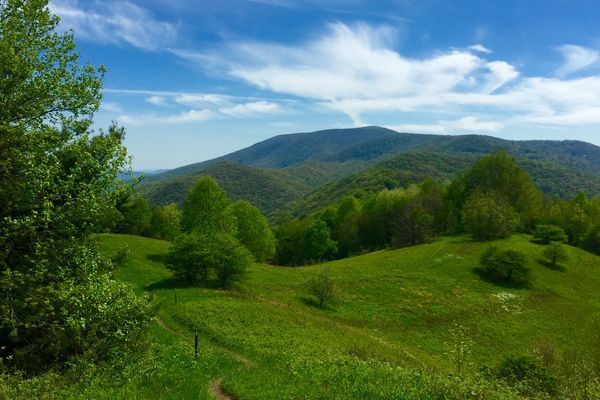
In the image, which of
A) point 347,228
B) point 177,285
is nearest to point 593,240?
point 347,228

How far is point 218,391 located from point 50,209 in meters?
10.8

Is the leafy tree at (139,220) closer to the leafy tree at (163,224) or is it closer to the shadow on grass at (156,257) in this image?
the leafy tree at (163,224)

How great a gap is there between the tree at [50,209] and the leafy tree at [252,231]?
74921 millimetres

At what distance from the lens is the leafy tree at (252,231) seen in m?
91.0

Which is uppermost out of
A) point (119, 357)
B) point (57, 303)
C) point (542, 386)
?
point (57, 303)

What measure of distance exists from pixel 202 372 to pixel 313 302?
3821 centimetres

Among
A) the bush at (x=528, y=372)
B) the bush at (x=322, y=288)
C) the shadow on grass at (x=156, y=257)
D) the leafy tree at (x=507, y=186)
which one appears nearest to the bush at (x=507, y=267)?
the leafy tree at (x=507, y=186)

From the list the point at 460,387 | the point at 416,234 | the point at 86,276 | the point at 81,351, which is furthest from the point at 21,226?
the point at 416,234

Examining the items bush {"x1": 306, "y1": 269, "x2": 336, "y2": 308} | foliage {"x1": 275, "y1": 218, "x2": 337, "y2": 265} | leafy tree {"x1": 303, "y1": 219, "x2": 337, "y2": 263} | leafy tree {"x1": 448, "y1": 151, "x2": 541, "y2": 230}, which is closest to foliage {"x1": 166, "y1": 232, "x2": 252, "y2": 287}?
bush {"x1": 306, "y1": 269, "x2": 336, "y2": 308}

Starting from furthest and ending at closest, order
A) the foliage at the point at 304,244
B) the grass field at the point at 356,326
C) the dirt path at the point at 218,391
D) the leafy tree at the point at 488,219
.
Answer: the foliage at the point at 304,244, the leafy tree at the point at 488,219, the dirt path at the point at 218,391, the grass field at the point at 356,326

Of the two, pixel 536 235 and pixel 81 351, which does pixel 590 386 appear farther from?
pixel 536 235

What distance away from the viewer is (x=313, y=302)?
56500mm

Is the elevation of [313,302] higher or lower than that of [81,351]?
lower

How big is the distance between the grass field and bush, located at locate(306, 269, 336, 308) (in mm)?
1938
